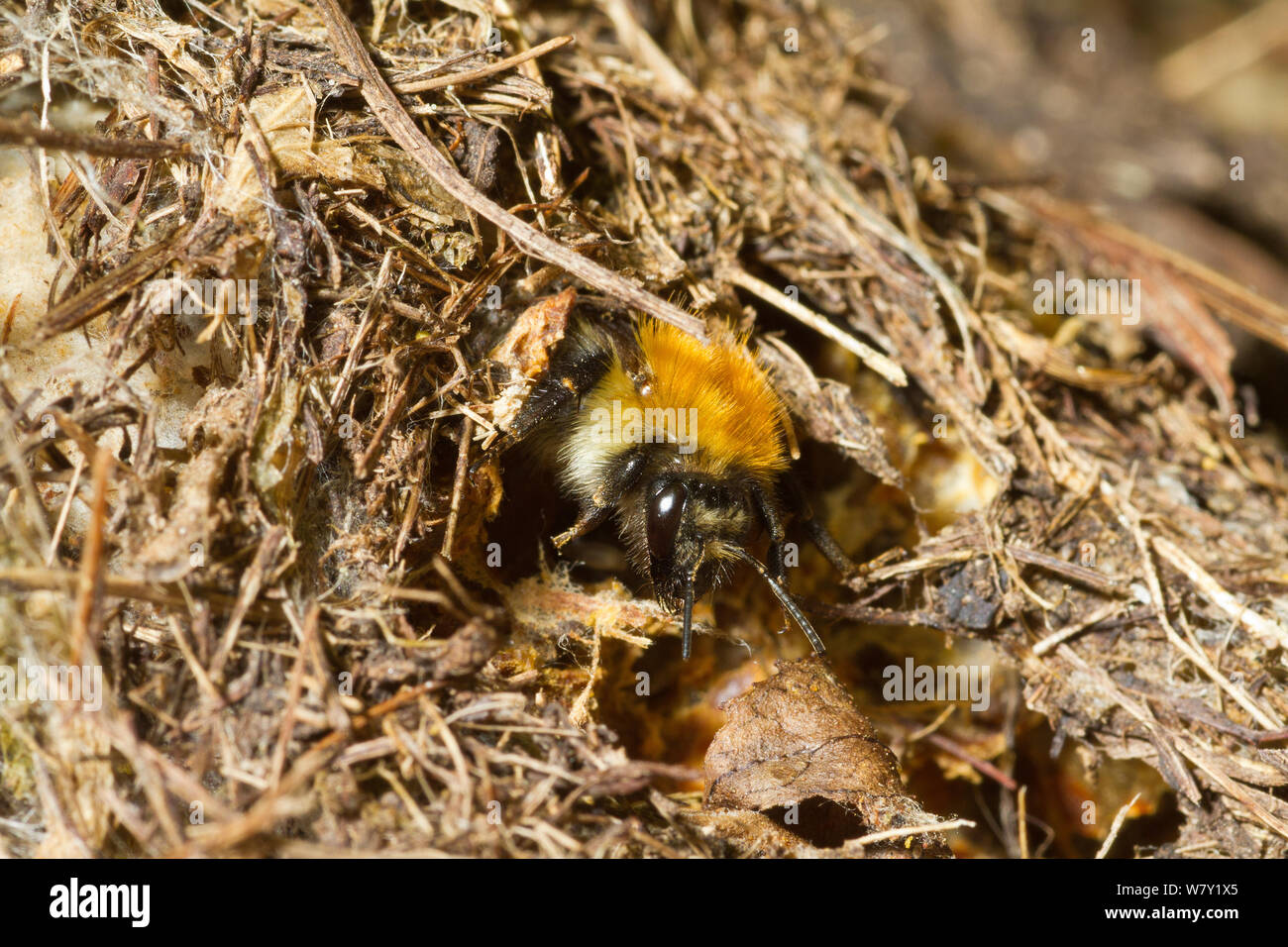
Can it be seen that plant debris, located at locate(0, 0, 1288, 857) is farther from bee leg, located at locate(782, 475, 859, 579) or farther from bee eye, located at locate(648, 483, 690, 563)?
bee eye, located at locate(648, 483, 690, 563)

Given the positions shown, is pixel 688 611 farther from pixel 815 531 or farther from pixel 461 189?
pixel 461 189

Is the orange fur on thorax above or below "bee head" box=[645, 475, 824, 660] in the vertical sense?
above
